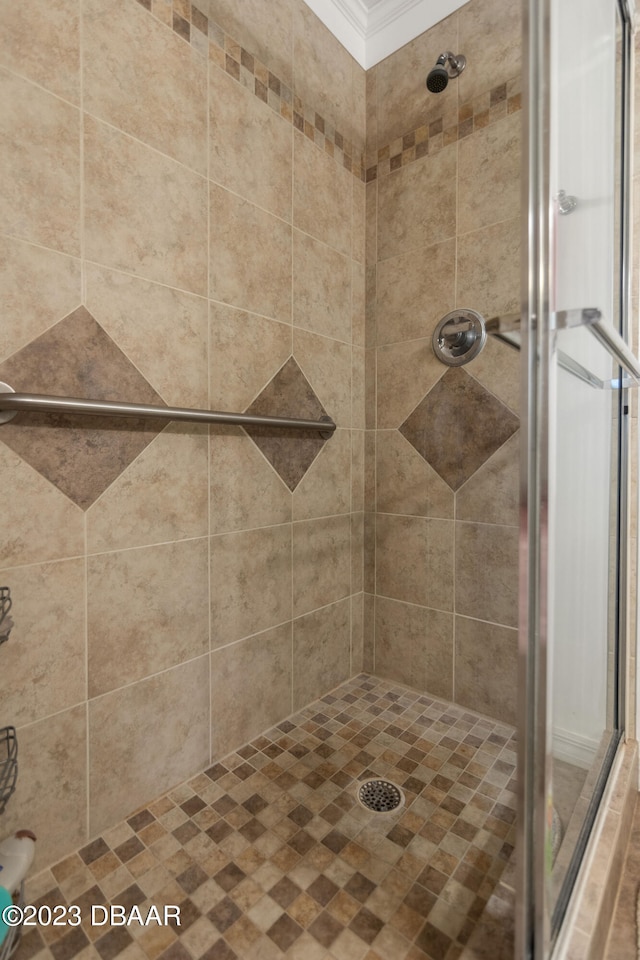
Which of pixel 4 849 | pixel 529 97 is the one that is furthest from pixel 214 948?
pixel 529 97

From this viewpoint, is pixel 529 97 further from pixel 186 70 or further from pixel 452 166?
pixel 452 166

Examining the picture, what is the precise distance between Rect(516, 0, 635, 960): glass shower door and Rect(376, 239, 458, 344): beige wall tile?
467mm

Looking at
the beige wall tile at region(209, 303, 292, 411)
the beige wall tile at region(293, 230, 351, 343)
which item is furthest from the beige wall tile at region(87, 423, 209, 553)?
the beige wall tile at region(293, 230, 351, 343)

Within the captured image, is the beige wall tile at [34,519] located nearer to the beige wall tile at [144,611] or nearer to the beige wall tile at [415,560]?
the beige wall tile at [144,611]

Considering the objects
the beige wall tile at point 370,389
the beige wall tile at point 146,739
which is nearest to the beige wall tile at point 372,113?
the beige wall tile at point 370,389

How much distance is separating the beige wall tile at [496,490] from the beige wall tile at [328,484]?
365 millimetres

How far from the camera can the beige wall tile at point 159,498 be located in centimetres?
92

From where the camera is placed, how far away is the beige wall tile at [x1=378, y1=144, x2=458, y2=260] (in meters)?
1.36

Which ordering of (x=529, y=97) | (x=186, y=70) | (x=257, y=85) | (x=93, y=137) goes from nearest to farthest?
(x=529, y=97) < (x=93, y=137) < (x=186, y=70) < (x=257, y=85)

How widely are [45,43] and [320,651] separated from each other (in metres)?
1.50

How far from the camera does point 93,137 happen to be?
2.87 feet

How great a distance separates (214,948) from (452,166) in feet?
5.97

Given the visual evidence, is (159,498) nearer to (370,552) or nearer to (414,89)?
(370,552)

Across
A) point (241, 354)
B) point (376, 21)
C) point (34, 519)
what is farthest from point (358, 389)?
point (376, 21)
